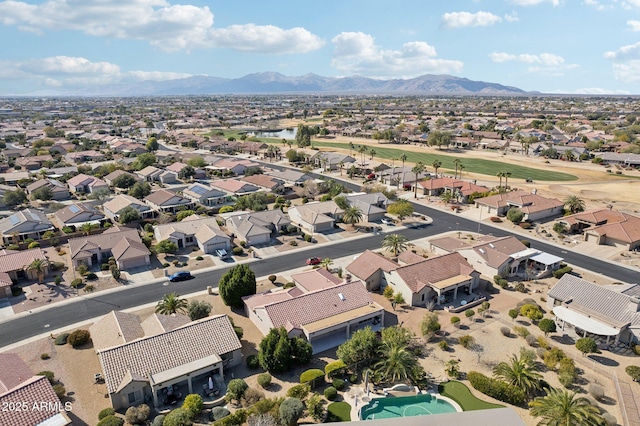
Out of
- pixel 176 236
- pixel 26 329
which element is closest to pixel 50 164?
pixel 176 236

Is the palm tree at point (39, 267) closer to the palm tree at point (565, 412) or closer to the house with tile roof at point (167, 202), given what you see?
the house with tile roof at point (167, 202)

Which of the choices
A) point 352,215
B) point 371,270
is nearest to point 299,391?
point 371,270

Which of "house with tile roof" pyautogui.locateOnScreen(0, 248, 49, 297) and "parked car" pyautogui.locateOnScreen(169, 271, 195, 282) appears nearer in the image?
"house with tile roof" pyautogui.locateOnScreen(0, 248, 49, 297)

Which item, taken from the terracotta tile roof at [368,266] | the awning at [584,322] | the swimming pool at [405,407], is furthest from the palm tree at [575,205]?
the swimming pool at [405,407]

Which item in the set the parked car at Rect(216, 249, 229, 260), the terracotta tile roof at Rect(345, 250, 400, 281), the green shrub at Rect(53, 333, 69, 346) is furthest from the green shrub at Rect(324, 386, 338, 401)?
the parked car at Rect(216, 249, 229, 260)

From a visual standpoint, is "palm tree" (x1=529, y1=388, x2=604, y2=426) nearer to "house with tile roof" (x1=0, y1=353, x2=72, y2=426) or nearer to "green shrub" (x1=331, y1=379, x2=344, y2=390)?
"green shrub" (x1=331, y1=379, x2=344, y2=390)
